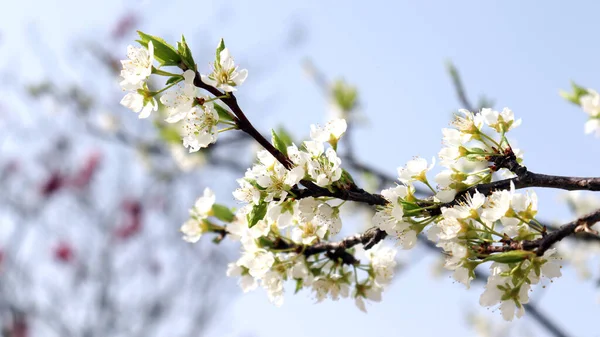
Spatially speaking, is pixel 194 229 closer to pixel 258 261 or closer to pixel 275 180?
pixel 258 261

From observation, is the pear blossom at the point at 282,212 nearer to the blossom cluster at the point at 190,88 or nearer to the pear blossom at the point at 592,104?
the blossom cluster at the point at 190,88

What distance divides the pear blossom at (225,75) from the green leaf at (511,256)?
1.53 ft

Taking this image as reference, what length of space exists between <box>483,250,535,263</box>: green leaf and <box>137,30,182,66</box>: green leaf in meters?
0.57

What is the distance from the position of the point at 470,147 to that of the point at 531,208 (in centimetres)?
16

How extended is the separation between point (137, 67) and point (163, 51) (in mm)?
67

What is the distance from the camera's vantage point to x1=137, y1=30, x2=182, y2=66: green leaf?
860mm

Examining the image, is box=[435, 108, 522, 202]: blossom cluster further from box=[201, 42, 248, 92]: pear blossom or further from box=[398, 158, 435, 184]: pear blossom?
box=[201, 42, 248, 92]: pear blossom

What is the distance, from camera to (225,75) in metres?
0.88

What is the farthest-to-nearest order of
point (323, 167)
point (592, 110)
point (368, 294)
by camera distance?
point (592, 110) < point (368, 294) < point (323, 167)

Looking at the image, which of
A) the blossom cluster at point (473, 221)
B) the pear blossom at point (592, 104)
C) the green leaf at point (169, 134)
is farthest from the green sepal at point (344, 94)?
the blossom cluster at point (473, 221)

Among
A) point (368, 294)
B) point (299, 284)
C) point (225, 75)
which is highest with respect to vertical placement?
point (225, 75)

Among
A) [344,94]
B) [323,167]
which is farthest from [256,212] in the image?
[344,94]

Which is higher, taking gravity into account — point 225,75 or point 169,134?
point 225,75

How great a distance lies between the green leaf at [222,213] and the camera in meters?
1.24
